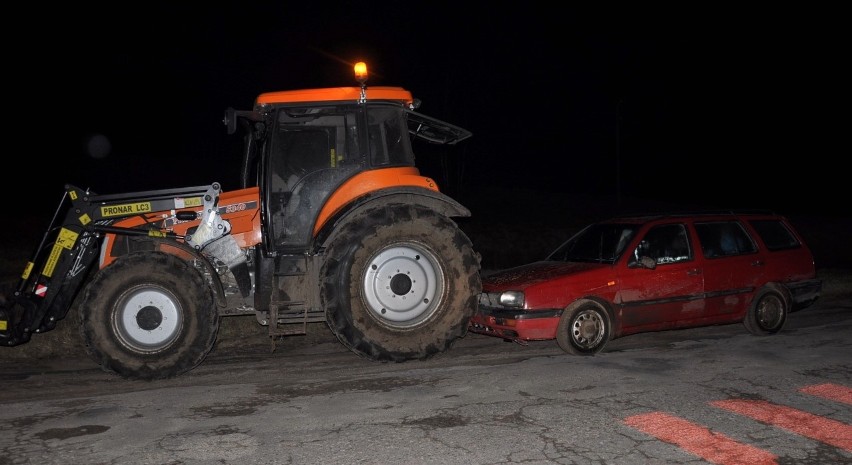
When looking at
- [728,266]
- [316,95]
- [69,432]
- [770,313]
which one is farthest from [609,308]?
[69,432]

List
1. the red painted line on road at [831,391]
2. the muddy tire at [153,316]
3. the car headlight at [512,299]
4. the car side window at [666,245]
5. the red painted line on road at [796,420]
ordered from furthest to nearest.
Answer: the car side window at [666,245]
the car headlight at [512,299]
the muddy tire at [153,316]
the red painted line on road at [831,391]
the red painted line on road at [796,420]

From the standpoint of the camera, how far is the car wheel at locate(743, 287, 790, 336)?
9062 mm

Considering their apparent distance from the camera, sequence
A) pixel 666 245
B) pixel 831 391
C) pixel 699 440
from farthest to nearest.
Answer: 1. pixel 666 245
2. pixel 831 391
3. pixel 699 440

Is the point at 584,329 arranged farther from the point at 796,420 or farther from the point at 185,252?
the point at 185,252

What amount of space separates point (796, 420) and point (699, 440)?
1026 mm

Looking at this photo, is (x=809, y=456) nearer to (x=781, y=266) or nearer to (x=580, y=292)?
(x=580, y=292)

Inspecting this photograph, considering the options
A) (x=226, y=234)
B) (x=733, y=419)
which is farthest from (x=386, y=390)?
(x=733, y=419)

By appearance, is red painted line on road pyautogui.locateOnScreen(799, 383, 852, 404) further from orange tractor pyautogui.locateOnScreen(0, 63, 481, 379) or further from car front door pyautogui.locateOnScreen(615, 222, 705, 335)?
orange tractor pyautogui.locateOnScreen(0, 63, 481, 379)

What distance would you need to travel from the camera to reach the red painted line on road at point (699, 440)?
15.5ft

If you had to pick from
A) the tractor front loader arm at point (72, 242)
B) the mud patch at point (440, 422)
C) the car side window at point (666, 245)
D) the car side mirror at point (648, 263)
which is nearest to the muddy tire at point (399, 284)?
the tractor front loader arm at point (72, 242)

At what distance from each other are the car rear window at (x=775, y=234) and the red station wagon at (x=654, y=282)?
16 mm

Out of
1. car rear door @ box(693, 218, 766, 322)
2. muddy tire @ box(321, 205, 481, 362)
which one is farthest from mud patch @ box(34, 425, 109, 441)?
car rear door @ box(693, 218, 766, 322)

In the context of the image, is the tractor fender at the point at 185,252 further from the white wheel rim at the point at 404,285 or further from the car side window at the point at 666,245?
the car side window at the point at 666,245

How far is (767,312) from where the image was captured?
9164mm
